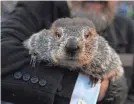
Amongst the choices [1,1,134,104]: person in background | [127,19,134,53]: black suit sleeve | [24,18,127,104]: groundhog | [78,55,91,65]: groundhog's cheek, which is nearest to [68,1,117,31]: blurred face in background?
[1,1,134,104]: person in background

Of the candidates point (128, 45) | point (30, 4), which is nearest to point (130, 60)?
point (128, 45)

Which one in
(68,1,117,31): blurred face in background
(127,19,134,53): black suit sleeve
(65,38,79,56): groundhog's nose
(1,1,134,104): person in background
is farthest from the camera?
(127,19,134,53): black suit sleeve

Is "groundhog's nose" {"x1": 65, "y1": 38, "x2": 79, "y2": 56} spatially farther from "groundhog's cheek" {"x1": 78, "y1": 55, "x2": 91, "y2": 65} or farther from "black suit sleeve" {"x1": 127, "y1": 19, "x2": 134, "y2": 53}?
"black suit sleeve" {"x1": 127, "y1": 19, "x2": 134, "y2": 53}

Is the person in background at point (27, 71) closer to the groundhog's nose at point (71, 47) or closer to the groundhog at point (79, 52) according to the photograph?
the groundhog at point (79, 52)

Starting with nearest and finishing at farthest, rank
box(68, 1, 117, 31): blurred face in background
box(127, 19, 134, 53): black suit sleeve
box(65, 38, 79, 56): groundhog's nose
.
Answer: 1. box(65, 38, 79, 56): groundhog's nose
2. box(68, 1, 117, 31): blurred face in background
3. box(127, 19, 134, 53): black suit sleeve

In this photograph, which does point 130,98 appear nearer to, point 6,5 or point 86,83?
point 86,83

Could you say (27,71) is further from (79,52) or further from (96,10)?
(96,10)

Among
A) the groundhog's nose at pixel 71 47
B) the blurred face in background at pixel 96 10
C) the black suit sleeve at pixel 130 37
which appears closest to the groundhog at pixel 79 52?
the groundhog's nose at pixel 71 47

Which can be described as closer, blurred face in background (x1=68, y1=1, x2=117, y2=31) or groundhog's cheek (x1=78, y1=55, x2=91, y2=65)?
groundhog's cheek (x1=78, y1=55, x2=91, y2=65)
